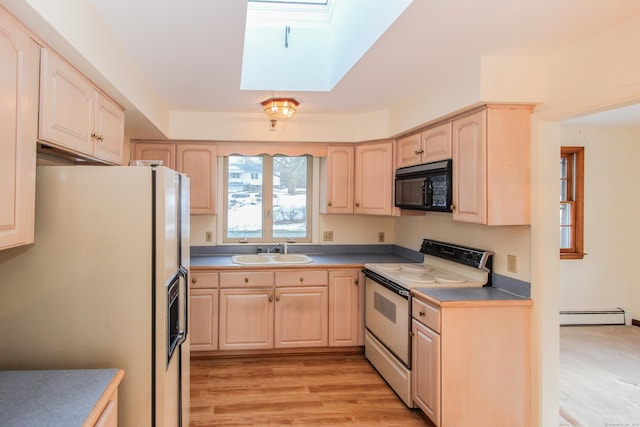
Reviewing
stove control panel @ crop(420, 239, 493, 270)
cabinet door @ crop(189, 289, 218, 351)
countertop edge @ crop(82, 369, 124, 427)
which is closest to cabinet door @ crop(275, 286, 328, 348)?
cabinet door @ crop(189, 289, 218, 351)

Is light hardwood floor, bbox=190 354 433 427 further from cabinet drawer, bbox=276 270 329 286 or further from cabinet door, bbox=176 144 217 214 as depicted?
cabinet door, bbox=176 144 217 214

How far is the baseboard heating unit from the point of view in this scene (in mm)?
4477

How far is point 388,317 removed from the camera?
3.01 m

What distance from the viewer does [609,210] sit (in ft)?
14.7

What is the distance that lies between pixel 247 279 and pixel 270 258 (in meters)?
0.48

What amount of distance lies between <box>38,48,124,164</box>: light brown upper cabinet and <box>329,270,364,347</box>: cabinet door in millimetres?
2171

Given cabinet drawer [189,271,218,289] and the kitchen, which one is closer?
the kitchen

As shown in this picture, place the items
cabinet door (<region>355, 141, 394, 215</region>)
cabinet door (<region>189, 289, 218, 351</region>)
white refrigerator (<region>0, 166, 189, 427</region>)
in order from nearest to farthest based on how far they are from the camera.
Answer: white refrigerator (<region>0, 166, 189, 427</region>)
cabinet door (<region>189, 289, 218, 351</region>)
cabinet door (<region>355, 141, 394, 215</region>)

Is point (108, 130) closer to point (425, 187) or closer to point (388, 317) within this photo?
point (425, 187)

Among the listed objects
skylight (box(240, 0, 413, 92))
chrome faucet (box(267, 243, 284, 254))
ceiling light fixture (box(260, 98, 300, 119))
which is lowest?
chrome faucet (box(267, 243, 284, 254))

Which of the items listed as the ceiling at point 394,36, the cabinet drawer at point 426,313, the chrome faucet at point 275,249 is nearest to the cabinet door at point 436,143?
the ceiling at point 394,36

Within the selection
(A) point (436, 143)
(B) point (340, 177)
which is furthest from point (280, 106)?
(A) point (436, 143)

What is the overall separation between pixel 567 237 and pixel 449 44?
3.57m

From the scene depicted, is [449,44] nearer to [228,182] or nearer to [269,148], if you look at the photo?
[269,148]
